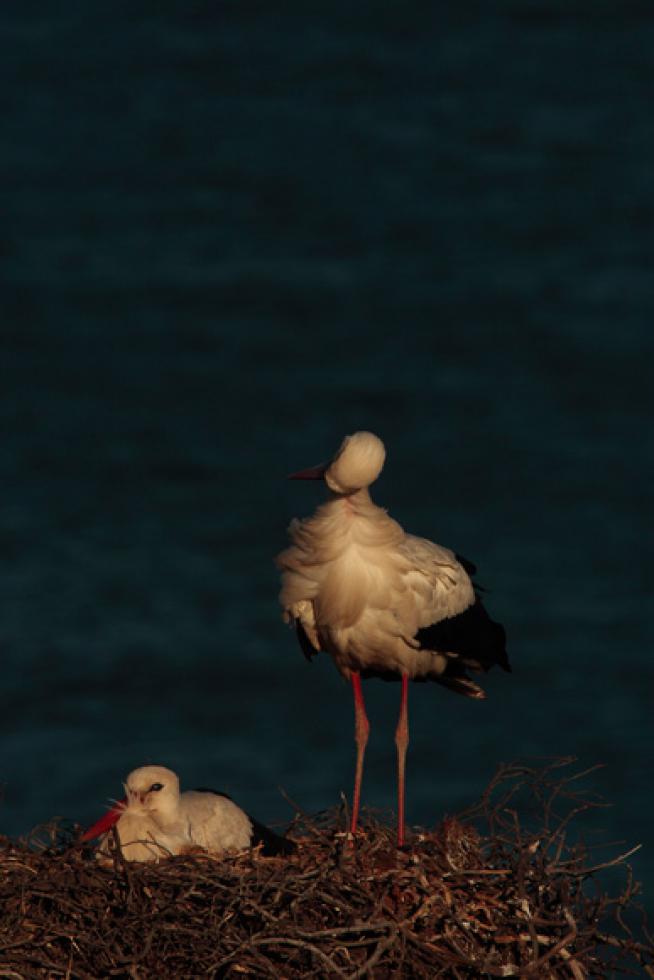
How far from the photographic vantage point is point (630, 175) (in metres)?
49.3

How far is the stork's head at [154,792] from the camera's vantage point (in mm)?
15336

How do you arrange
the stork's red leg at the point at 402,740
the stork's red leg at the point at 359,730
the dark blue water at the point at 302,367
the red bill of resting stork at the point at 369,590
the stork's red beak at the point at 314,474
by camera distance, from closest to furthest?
the stork's red beak at the point at 314,474 → the red bill of resting stork at the point at 369,590 → the stork's red leg at the point at 402,740 → the stork's red leg at the point at 359,730 → the dark blue water at the point at 302,367

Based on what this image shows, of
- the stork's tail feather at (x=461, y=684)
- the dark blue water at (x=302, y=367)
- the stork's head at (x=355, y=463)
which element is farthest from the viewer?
the dark blue water at (x=302, y=367)

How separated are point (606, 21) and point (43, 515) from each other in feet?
52.9

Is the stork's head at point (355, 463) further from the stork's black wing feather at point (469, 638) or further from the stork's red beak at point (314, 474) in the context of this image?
the stork's black wing feather at point (469, 638)

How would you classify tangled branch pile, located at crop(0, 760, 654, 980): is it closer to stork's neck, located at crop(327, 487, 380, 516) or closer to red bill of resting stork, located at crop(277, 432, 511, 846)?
red bill of resting stork, located at crop(277, 432, 511, 846)

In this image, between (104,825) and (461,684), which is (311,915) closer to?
(104,825)

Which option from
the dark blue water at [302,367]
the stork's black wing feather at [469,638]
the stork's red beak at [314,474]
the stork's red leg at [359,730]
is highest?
the stork's red beak at [314,474]

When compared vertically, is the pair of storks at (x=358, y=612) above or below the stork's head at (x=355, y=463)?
below

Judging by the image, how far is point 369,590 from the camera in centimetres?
1653

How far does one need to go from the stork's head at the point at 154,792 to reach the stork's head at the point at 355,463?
185 centimetres

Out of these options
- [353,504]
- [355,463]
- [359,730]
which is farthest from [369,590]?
[359,730]

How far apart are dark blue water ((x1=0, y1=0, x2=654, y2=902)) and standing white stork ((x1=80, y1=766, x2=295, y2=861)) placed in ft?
59.7

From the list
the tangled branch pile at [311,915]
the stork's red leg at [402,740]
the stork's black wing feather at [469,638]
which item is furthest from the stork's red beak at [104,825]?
the stork's black wing feather at [469,638]
